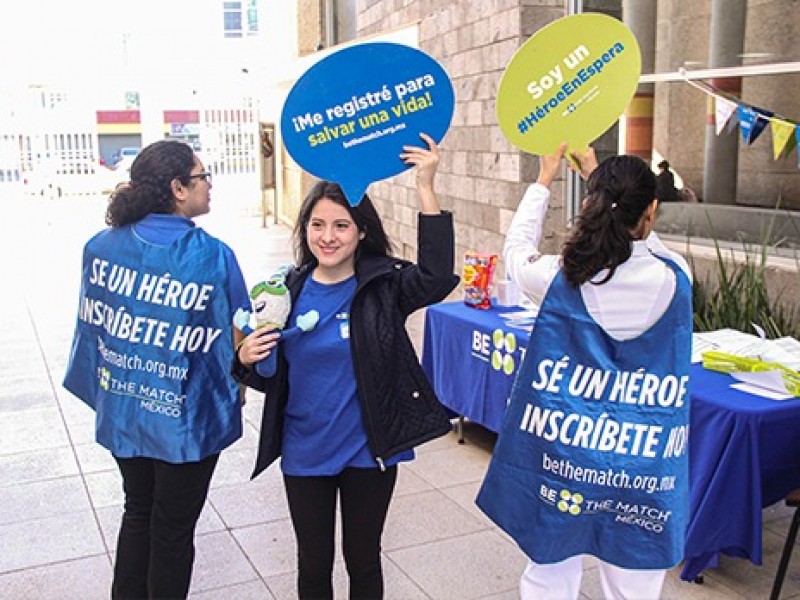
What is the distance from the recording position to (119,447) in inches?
98.9

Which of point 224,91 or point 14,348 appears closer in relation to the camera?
point 14,348

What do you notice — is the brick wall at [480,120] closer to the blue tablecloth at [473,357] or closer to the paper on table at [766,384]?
the blue tablecloth at [473,357]

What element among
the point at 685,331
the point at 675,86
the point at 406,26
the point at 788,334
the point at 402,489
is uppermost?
the point at 406,26

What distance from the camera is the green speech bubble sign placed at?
8.73 feet

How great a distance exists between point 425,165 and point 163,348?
903 millimetres

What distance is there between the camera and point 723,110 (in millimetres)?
5672

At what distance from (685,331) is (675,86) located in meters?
4.14

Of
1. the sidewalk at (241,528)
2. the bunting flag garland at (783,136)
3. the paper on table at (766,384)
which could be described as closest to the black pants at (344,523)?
the sidewalk at (241,528)

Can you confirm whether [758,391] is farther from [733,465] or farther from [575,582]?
[575,582]

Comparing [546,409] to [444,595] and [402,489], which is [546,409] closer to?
[444,595]

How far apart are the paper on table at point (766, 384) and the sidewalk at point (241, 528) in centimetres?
71

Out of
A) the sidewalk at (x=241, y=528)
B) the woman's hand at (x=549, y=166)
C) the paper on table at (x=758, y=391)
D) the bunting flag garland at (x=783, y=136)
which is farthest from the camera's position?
the bunting flag garland at (x=783, y=136)

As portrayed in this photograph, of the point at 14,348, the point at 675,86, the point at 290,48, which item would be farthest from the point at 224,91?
the point at 675,86

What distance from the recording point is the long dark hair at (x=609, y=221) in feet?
7.14
